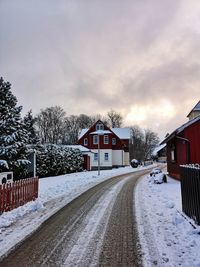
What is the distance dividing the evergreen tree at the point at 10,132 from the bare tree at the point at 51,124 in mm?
58173

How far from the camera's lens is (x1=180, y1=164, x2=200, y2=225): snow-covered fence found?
643 centimetres

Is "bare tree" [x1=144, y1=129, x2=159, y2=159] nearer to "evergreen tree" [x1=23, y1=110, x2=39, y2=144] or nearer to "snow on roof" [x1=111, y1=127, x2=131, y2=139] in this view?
"snow on roof" [x1=111, y1=127, x2=131, y2=139]

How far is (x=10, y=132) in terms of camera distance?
1571 cm

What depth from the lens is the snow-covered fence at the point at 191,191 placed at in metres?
6.43

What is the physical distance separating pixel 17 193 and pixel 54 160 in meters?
14.9

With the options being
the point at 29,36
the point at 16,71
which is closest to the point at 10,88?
the point at 16,71

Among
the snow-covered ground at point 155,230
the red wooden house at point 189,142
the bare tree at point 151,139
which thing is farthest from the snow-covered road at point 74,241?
the bare tree at point 151,139

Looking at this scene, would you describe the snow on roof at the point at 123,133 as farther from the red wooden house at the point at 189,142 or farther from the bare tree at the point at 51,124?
the red wooden house at the point at 189,142

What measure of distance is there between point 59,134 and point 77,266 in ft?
241

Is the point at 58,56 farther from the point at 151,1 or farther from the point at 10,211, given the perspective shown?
the point at 10,211

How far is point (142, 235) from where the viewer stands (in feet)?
20.0

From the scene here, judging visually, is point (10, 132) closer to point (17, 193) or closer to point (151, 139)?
point (17, 193)

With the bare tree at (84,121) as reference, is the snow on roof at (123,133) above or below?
below

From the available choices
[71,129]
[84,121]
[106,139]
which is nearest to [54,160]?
[106,139]
